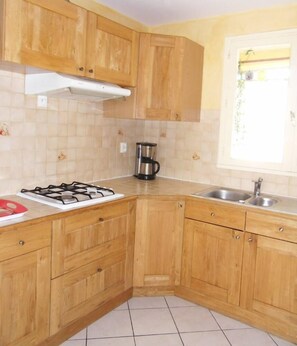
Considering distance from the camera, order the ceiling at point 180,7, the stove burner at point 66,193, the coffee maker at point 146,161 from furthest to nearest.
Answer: the coffee maker at point 146,161
the ceiling at point 180,7
the stove burner at point 66,193

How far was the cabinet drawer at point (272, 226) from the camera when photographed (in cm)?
221

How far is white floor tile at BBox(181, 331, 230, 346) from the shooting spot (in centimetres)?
220

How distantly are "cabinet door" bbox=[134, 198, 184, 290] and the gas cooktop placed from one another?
33 cm

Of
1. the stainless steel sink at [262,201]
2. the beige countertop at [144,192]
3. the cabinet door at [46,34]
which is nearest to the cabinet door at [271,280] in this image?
the beige countertop at [144,192]

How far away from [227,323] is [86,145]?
176cm

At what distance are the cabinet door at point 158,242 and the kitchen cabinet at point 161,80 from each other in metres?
0.75

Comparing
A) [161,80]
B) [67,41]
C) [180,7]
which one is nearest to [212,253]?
[161,80]

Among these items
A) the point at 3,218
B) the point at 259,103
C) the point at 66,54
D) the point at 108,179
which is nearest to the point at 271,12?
the point at 259,103

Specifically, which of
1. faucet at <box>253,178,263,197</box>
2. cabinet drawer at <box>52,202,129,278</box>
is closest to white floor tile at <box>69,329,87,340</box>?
cabinet drawer at <box>52,202,129,278</box>

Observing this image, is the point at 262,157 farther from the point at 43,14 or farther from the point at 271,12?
the point at 43,14

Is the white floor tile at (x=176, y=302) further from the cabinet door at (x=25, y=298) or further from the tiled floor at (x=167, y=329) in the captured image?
the cabinet door at (x=25, y=298)

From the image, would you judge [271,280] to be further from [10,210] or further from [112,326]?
[10,210]

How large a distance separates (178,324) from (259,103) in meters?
1.86

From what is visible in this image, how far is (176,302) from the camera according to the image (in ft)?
8.86
